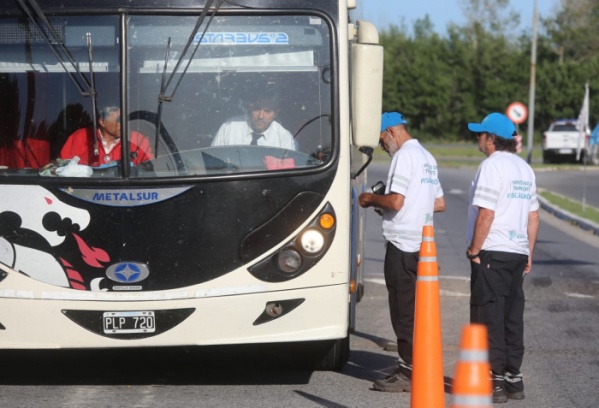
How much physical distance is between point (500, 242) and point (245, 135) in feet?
5.61

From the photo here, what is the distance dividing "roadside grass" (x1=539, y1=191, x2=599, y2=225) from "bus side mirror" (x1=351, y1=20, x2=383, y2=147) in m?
15.6

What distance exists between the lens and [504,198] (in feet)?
24.9

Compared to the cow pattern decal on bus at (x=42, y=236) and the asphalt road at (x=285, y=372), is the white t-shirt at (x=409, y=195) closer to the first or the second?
the asphalt road at (x=285, y=372)

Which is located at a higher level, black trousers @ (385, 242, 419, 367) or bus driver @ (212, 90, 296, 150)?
bus driver @ (212, 90, 296, 150)

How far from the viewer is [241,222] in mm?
7434

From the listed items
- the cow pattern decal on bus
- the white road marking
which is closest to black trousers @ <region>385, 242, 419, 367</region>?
the cow pattern decal on bus

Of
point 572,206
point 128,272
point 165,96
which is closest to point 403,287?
point 128,272

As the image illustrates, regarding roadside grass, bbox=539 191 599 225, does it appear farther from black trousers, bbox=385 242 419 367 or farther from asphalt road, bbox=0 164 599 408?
black trousers, bbox=385 242 419 367

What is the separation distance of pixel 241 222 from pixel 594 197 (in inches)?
965

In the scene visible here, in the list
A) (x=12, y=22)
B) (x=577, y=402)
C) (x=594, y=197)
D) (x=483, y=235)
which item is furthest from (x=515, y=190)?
(x=594, y=197)

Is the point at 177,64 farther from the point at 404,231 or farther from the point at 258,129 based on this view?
the point at 404,231

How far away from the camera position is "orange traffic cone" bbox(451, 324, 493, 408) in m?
4.13

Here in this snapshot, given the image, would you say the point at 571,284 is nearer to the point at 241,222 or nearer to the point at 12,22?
the point at 241,222

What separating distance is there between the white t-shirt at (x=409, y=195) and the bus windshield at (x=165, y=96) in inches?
23.3
